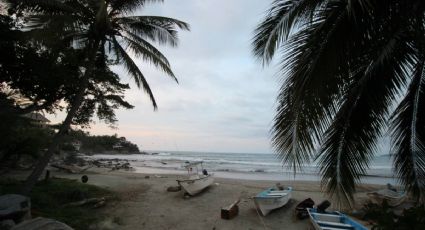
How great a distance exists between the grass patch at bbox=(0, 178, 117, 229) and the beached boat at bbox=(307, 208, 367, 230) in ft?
19.6

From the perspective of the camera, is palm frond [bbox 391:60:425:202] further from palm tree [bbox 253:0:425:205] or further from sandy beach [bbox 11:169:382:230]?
sandy beach [bbox 11:169:382:230]

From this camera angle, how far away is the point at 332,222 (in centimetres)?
868

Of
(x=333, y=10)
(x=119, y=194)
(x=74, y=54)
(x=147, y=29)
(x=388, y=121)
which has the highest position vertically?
(x=147, y=29)

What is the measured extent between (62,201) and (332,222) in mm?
8710

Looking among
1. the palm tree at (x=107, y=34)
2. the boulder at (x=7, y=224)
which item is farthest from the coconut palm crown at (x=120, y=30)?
the boulder at (x=7, y=224)

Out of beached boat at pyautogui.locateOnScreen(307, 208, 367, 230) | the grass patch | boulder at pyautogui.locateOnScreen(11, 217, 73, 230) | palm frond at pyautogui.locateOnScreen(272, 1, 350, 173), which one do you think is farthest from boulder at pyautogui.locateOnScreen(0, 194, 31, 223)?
beached boat at pyautogui.locateOnScreen(307, 208, 367, 230)

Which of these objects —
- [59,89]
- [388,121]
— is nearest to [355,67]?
[388,121]

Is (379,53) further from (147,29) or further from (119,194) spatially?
(119,194)

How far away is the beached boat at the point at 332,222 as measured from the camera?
8094mm

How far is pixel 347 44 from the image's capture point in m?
3.46

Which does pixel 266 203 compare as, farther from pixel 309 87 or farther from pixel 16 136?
pixel 16 136

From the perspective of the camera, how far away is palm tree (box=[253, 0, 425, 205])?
11.2ft

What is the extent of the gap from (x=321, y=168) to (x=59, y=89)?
1014 centimetres

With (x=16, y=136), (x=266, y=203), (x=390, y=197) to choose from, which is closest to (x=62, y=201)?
(x=16, y=136)
